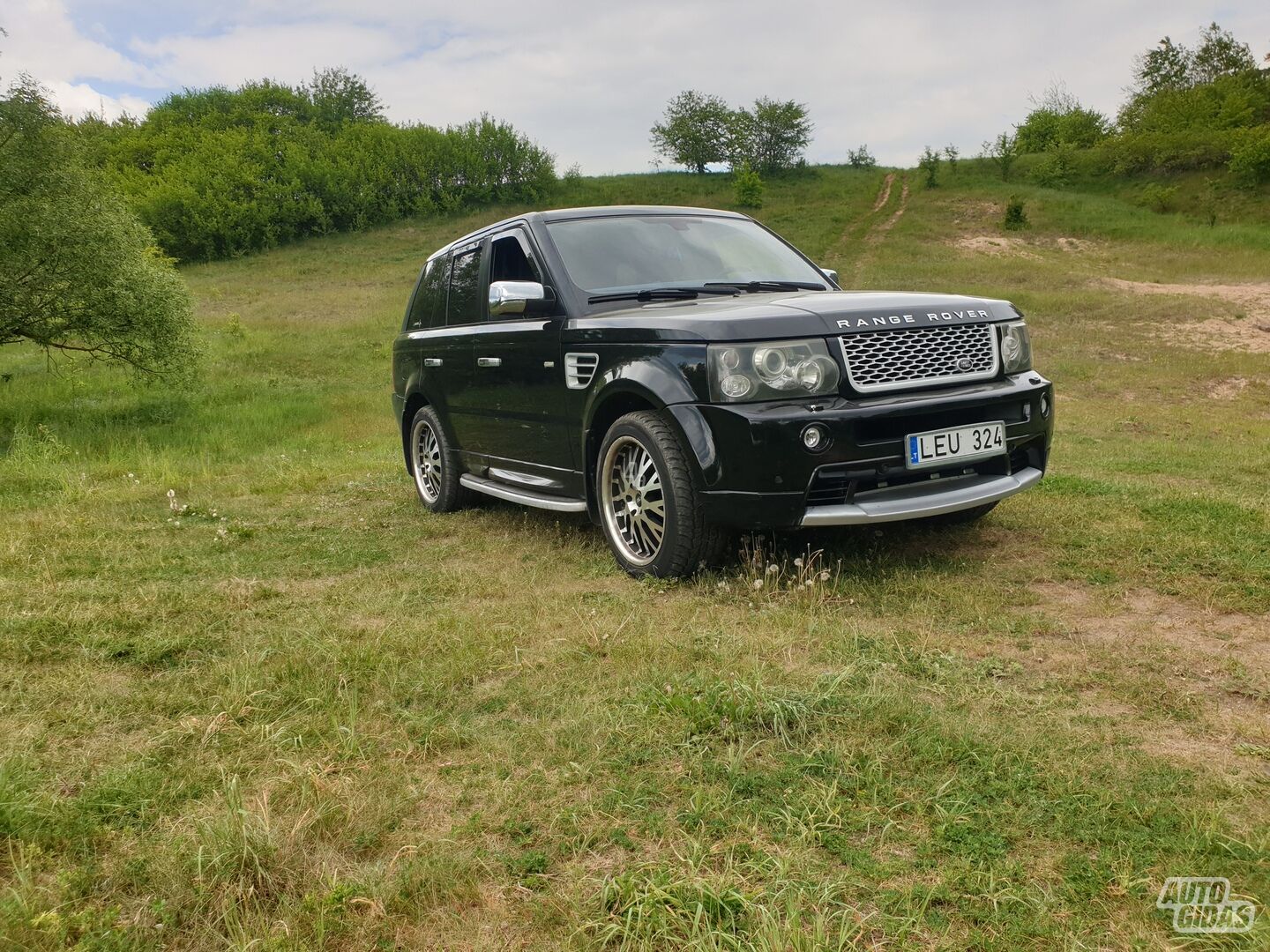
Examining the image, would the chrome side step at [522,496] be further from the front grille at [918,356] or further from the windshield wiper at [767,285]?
the front grille at [918,356]

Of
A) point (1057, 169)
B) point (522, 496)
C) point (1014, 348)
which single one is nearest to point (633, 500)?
point (522, 496)

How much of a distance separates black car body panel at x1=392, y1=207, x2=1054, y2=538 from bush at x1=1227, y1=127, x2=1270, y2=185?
41710 mm

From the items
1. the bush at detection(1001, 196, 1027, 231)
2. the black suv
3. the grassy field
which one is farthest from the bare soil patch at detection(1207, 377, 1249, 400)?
the bush at detection(1001, 196, 1027, 231)

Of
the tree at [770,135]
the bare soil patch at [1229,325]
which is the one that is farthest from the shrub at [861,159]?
the bare soil patch at [1229,325]

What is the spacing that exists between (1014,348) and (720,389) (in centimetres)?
162

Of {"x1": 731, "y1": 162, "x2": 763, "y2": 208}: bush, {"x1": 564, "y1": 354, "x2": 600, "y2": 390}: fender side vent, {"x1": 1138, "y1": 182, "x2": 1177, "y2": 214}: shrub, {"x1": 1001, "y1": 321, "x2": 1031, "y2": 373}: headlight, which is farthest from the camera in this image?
{"x1": 731, "y1": 162, "x2": 763, "y2": 208}: bush

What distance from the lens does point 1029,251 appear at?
33875mm

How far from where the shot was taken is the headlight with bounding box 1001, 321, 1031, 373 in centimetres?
464

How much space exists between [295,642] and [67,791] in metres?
1.19

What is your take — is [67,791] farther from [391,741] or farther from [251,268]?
[251,268]

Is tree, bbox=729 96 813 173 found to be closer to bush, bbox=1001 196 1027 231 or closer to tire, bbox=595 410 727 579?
bush, bbox=1001 196 1027 231

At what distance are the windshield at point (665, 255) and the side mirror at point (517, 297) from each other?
236 mm

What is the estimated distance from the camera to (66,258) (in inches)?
664

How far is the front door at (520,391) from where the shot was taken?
5145mm
